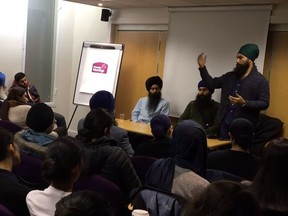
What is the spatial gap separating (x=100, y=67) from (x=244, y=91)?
2851 millimetres

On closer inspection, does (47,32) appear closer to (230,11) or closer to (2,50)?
(2,50)

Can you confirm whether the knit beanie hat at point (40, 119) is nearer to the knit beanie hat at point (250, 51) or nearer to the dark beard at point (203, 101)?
the knit beanie hat at point (250, 51)

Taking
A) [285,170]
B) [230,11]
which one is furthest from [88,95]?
[285,170]

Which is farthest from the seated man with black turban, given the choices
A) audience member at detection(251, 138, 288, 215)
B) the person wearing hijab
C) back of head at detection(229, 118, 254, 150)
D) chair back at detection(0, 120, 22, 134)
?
audience member at detection(251, 138, 288, 215)

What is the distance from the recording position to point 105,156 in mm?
2711

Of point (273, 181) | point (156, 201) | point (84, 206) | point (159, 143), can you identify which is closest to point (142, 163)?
point (159, 143)

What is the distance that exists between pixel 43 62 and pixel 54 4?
3.51ft

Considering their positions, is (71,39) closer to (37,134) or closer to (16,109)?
(16,109)

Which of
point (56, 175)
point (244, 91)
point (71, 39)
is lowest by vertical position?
point (56, 175)

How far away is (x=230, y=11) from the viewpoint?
5312 millimetres

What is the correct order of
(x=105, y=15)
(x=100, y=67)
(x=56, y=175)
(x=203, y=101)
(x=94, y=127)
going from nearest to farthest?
(x=56, y=175), (x=94, y=127), (x=203, y=101), (x=100, y=67), (x=105, y=15)

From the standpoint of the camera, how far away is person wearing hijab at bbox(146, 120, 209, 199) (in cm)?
217

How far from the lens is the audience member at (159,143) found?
3.24 m

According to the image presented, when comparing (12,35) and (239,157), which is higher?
(12,35)
